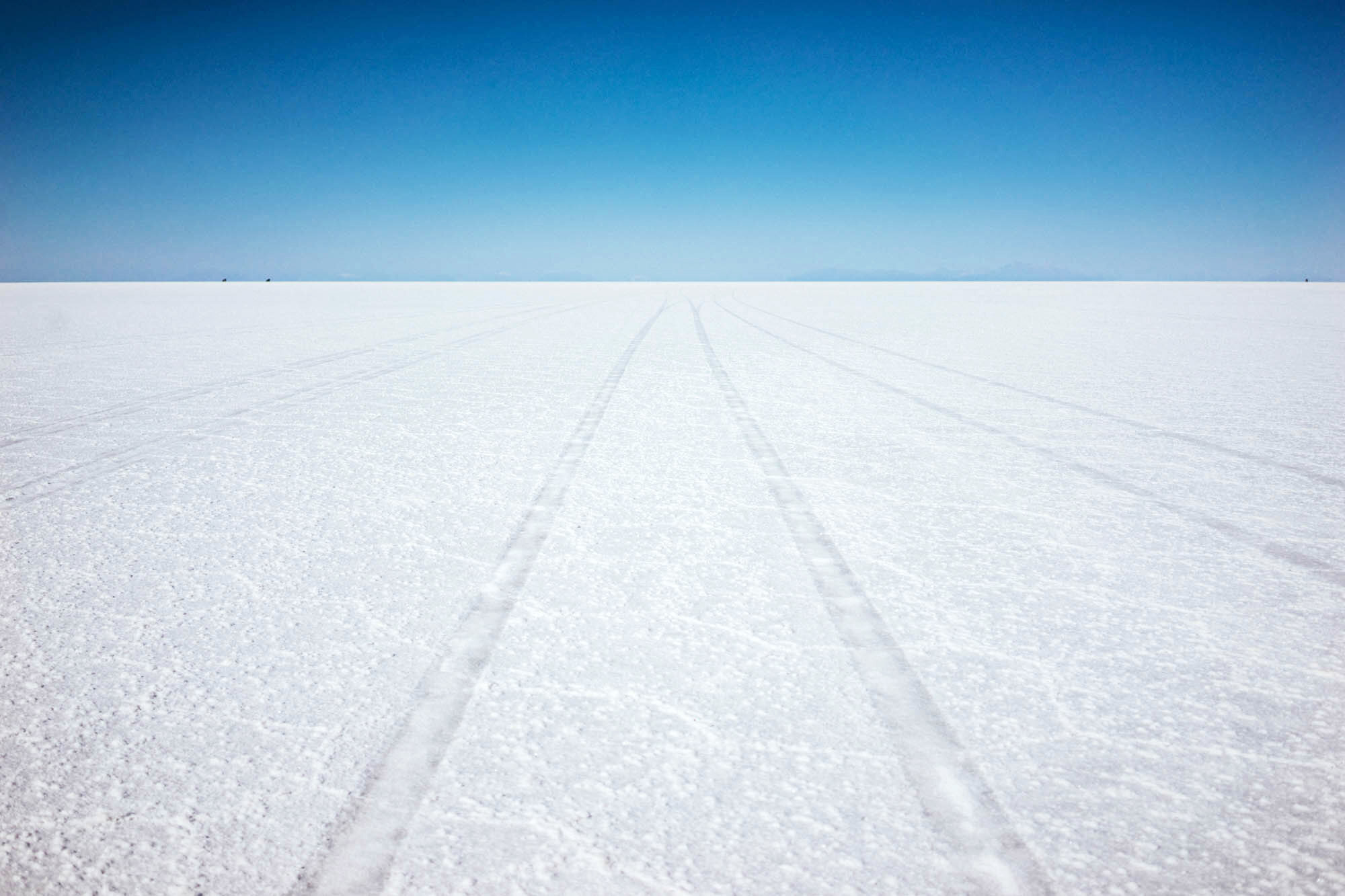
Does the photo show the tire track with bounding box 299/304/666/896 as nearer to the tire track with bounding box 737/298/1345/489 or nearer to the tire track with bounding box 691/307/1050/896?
the tire track with bounding box 691/307/1050/896

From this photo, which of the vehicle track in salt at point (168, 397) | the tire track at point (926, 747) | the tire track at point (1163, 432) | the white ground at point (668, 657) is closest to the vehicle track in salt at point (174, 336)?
the vehicle track in salt at point (168, 397)

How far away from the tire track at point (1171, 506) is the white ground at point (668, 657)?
0.04 metres

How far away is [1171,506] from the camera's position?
16.8ft

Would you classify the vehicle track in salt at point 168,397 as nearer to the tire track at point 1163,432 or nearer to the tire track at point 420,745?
the tire track at point 420,745

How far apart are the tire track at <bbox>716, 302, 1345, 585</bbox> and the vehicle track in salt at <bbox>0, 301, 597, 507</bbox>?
254 inches

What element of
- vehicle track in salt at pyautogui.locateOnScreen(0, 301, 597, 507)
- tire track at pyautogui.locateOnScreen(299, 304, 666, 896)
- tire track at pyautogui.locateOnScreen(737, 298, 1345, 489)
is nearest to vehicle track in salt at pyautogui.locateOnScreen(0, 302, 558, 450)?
vehicle track in salt at pyautogui.locateOnScreen(0, 301, 597, 507)

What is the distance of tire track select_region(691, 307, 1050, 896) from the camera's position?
1.95 metres

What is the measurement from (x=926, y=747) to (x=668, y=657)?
0.94 metres

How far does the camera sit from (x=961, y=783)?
2.26 meters

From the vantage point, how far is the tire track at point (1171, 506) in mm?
4082

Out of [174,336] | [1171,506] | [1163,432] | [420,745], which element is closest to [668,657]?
[420,745]

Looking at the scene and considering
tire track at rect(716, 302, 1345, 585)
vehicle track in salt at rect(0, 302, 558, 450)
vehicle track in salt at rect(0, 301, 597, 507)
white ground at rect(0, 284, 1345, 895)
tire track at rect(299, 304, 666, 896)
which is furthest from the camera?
vehicle track in salt at rect(0, 302, 558, 450)

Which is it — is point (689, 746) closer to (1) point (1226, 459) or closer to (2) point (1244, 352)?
(1) point (1226, 459)

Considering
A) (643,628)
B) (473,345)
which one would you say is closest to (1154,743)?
(643,628)
